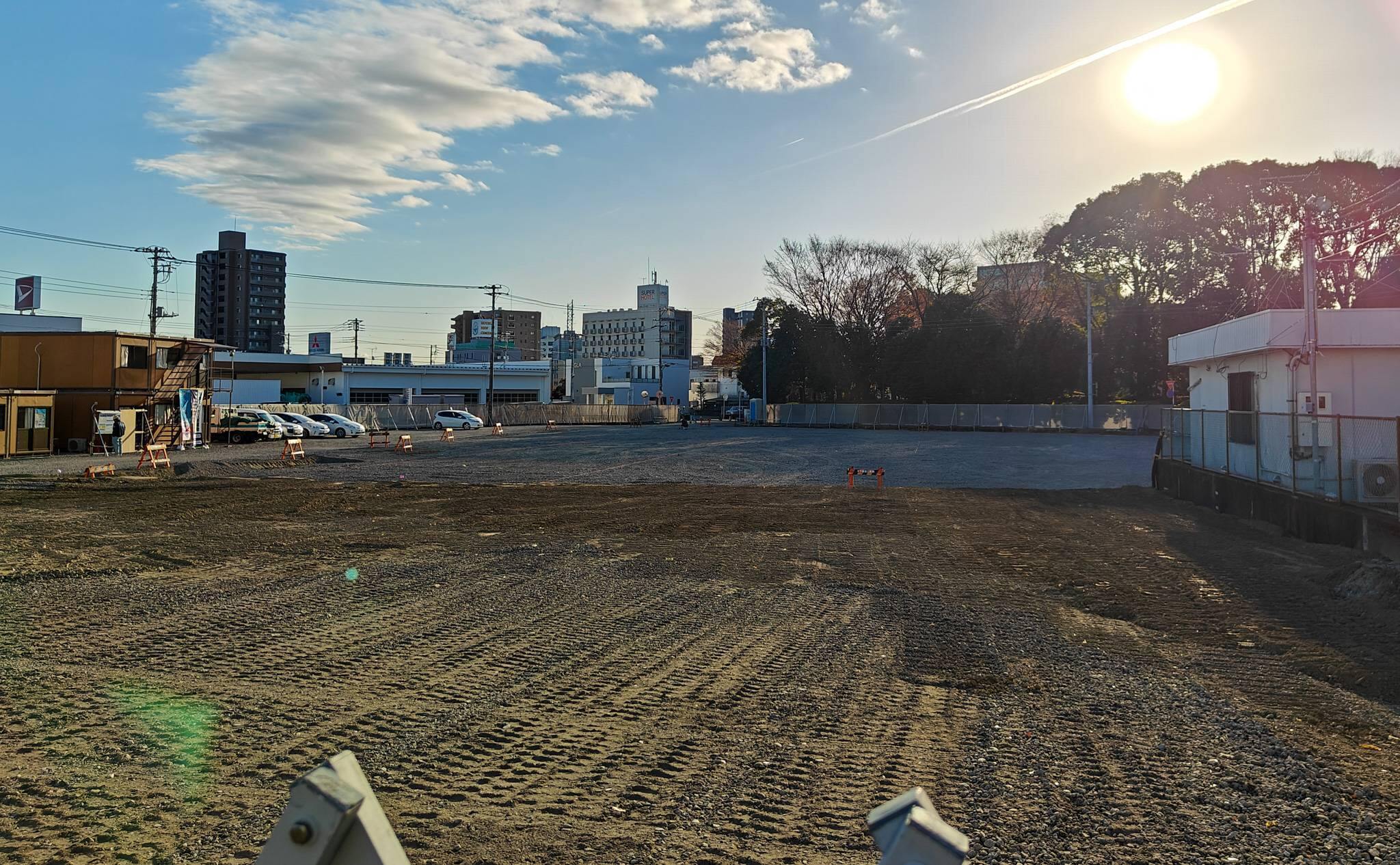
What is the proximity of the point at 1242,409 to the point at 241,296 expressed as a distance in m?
170

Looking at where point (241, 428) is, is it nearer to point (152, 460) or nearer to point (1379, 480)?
point (152, 460)

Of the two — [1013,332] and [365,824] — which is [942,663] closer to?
[365,824]

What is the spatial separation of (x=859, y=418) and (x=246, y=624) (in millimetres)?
69903

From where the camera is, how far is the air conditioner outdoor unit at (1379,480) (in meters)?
13.6

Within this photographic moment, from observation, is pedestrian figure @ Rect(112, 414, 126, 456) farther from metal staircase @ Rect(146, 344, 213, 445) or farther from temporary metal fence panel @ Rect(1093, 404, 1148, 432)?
temporary metal fence panel @ Rect(1093, 404, 1148, 432)

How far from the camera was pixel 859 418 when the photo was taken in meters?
76.4

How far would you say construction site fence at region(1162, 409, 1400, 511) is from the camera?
1398cm

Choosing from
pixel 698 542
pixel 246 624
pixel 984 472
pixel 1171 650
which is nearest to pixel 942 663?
pixel 1171 650

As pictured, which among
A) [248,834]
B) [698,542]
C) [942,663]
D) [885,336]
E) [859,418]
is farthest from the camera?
[885,336]

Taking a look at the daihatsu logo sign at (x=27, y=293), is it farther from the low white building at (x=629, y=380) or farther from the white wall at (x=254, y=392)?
the low white building at (x=629, y=380)

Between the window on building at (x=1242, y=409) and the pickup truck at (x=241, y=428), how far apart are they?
4517cm

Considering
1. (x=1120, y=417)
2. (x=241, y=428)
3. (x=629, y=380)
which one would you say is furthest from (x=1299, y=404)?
(x=629, y=380)

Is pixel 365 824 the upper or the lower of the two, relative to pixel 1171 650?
upper

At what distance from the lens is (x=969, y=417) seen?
69625 mm
